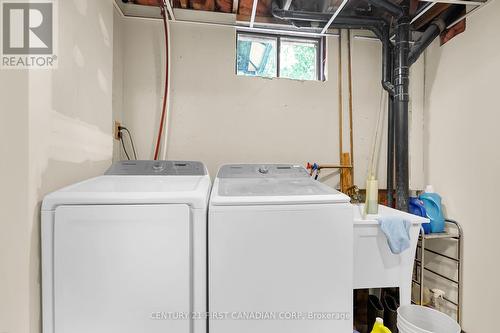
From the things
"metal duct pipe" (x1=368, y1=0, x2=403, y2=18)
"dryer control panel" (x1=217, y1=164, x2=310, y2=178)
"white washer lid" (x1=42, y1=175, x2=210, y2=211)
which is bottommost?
"white washer lid" (x1=42, y1=175, x2=210, y2=211)

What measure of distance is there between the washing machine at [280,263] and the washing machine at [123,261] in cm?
9

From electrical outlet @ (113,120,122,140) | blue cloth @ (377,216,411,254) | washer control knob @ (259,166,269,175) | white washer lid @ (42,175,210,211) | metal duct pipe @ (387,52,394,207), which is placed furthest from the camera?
metal duct pipe @ (387,52,394,207)

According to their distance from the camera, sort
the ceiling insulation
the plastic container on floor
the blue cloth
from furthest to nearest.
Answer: the ceiling insulation → the plastic container on floor → the blue cloth

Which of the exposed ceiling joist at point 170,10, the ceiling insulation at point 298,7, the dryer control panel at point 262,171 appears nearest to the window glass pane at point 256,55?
the ceiling insulation at point 298,7

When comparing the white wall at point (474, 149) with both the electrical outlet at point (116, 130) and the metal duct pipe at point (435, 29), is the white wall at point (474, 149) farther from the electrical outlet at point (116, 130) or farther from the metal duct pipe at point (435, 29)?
the electrical outlet at point (116, 130)

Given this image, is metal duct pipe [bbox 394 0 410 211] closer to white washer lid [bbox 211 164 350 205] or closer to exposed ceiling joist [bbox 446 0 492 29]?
exposed ceiling joist [bbox 446 0 492 29]

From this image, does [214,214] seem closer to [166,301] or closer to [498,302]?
[166,301]

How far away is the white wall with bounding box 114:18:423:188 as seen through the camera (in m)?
2.10

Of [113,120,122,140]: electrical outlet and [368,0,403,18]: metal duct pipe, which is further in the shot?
[113,120,122,140]: electrical outlet

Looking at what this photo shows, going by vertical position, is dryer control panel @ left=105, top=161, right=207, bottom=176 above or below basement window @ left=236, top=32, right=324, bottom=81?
below

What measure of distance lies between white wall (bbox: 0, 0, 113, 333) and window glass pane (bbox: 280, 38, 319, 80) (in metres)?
1.57

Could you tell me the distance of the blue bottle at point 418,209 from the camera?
1969 millimetres

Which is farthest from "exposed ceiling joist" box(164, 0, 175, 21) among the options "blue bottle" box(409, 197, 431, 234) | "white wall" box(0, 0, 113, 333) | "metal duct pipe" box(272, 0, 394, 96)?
"blue bottle" box(409, 197, 431, 234)

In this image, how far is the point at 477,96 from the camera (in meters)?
1.80
